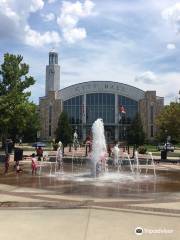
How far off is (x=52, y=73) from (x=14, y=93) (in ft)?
364

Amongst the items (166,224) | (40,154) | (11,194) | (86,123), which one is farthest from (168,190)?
(86,123)

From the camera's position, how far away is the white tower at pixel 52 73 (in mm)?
145875

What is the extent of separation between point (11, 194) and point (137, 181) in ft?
23.0

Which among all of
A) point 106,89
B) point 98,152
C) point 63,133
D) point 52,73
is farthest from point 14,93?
point 52,73

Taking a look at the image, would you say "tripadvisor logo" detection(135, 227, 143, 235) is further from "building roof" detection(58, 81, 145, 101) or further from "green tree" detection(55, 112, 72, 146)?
"building roof" detection(58, 81, 145, 101)

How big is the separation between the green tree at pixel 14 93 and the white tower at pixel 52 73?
352 ft

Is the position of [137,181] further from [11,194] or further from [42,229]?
[42,229]

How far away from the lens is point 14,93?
1428 inches

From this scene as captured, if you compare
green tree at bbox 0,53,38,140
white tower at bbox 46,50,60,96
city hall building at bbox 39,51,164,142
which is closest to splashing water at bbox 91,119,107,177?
green tree at bbox 0,53,38,140

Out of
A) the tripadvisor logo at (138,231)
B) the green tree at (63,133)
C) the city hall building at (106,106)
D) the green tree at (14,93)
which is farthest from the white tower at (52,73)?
the tripadvisor logo at (138,231)

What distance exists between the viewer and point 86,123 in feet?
383

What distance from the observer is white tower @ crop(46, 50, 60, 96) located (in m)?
146

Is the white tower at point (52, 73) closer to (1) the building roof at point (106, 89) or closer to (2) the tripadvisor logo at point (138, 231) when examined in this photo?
(1) the building roof at point (106, 89)

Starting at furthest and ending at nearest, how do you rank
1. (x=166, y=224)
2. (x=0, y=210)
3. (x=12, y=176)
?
(x=12, y=176)
(x=0, y=210)
(x=166, y=224)
